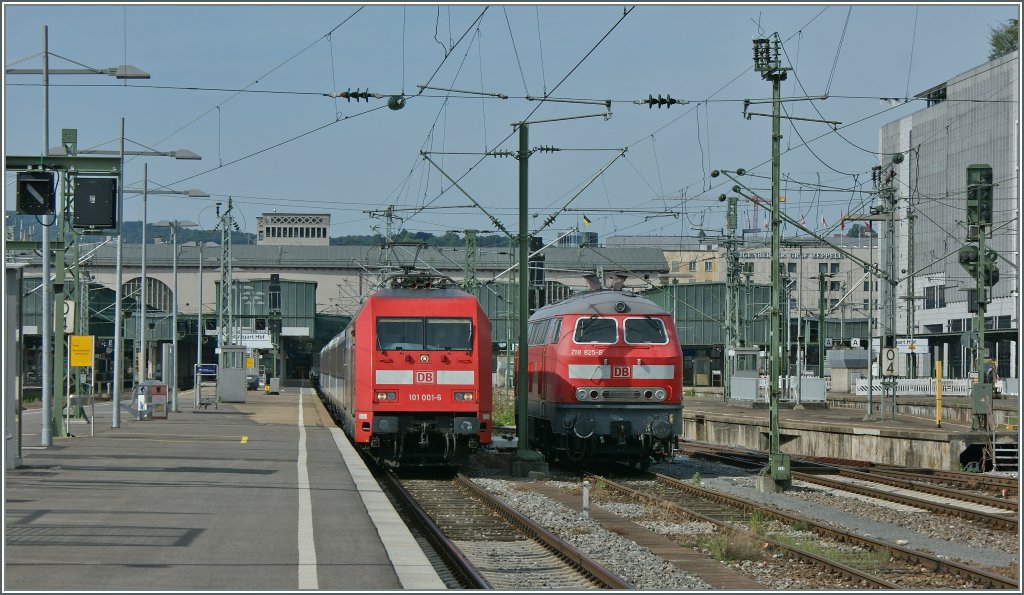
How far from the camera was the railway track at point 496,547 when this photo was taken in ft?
40.0

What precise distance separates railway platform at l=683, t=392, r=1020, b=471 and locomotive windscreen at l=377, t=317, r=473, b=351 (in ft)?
33.9

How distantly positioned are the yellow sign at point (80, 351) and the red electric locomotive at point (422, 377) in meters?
8.97

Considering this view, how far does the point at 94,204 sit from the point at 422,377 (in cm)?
633

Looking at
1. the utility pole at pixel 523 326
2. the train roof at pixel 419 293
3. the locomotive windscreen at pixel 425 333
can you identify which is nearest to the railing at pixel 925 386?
the utility pole at pixel 523 326

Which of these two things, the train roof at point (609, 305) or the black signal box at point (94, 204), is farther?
the train roof at point (609, 305)

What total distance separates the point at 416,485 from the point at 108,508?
27.7 feet

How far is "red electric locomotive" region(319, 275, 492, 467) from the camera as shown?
22906 millimetres

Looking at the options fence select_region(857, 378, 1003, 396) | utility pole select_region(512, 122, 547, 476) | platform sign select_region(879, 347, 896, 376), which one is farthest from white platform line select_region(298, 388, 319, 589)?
fence select_region(857, 378, 1003, 396)

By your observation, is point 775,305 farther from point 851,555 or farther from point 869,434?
point 869,434

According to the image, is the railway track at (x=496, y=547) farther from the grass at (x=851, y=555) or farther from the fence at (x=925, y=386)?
the fence at (x=925, y=386)

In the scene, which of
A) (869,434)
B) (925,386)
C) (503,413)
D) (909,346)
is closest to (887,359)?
(869,434)

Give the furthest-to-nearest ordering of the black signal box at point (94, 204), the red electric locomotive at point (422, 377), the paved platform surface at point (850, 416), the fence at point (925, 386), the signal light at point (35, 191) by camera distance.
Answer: the fence at point (925, 386)
the paved platform surface at point (850, 416)
the red electric locomotive at point (422, 377)
the black signal box at point (94, 204)
the signal light at point (35, 191)

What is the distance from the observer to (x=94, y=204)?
20.6 metres

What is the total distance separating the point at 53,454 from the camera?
23.0m
